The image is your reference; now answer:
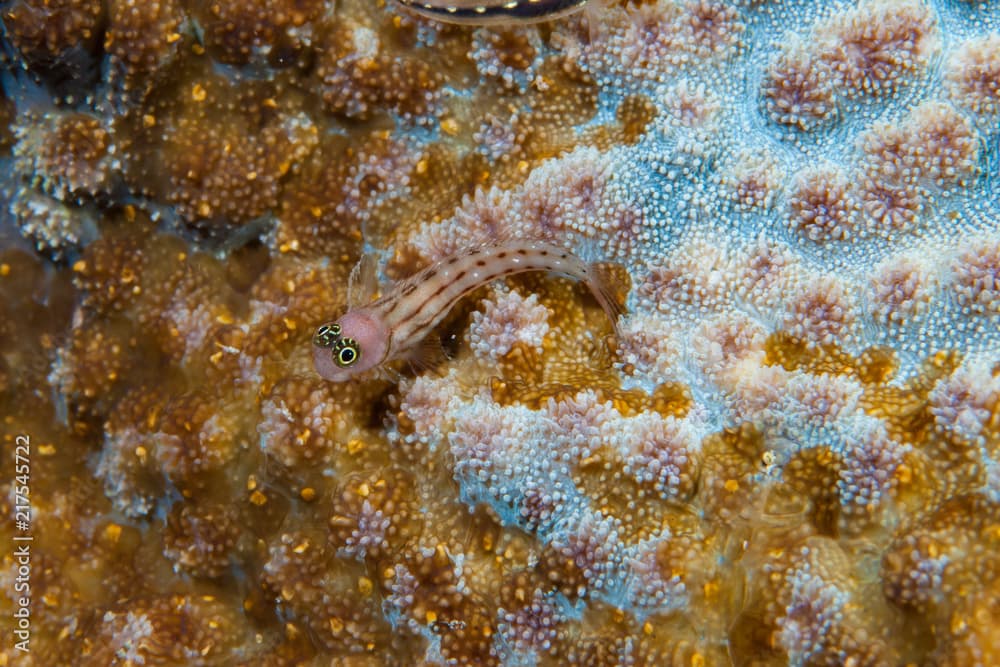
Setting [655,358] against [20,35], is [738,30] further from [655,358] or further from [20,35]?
[20,35]

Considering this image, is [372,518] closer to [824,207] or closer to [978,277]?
[824,207]

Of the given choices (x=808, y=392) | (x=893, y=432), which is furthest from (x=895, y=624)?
(x=808, y=392)

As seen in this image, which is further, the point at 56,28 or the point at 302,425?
the point at 56,28

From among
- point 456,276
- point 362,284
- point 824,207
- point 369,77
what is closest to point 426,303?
point 456,276

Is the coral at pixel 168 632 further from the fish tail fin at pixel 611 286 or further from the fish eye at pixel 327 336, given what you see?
the fish tail fin at pixel 611 286

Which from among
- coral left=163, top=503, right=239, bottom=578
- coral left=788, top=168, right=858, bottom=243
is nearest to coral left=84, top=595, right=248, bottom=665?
coral left=163, top=503, right=239, bottom=578

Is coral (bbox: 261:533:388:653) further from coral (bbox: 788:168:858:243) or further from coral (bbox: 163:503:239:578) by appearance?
coral (bbox: 788:168:858:243)
